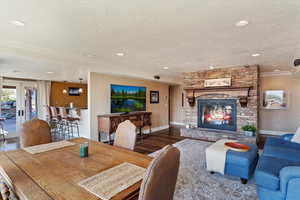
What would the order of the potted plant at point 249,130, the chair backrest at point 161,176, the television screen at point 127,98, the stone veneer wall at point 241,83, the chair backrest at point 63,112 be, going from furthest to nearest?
the chair backrest at point 63,112 → the television screen at point 127,98 → the stone veneer wall at point 241,83 → the potted plant at point 249,130 → the chair backrest at point 161,176

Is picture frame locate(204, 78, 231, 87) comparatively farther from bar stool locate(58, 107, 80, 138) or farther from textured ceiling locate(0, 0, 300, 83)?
bar stool locate(58, 107, 80, 138)

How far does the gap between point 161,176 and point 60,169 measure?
98cm

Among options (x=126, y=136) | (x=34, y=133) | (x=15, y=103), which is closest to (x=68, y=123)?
(x=15, y=103)

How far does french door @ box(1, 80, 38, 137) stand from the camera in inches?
240

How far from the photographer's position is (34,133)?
7.50ft

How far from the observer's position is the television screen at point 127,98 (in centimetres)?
548

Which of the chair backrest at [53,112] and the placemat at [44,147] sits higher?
the chair backrest at [53,112]

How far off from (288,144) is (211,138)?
2202 mm

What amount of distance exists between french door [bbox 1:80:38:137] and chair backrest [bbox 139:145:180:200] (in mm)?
6962

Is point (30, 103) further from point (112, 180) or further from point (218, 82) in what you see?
point (218, 82)

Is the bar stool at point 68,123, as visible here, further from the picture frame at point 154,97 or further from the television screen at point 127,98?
the picture frame at point 154,97

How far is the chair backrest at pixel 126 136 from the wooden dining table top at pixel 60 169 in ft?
0.73

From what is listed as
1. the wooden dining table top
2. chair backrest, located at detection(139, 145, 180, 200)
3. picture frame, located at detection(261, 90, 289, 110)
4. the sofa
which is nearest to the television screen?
the wooden dining table top

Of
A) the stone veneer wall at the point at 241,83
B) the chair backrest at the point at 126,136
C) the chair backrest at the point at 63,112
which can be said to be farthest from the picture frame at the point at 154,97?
the chair backrest at the point at 126,136
